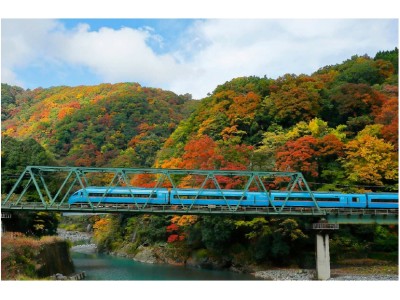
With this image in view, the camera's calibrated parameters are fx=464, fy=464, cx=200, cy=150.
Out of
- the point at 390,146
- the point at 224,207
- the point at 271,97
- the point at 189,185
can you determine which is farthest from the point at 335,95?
the point at 224,207

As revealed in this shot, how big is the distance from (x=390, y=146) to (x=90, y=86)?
248ft

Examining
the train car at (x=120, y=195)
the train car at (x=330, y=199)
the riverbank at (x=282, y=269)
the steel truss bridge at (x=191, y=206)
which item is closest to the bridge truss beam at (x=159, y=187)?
the steel truss bridge at (x=191, y=206)

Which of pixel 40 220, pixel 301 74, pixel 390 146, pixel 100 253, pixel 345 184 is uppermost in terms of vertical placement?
pixel 301 74

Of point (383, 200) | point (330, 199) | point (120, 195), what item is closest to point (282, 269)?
point (330, 199)

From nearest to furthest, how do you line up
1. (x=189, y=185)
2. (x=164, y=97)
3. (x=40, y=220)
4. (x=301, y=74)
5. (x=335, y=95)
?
(x=40, y=220), (x=189, y=185), (x=335, y=95), (x=301, y=74), (x=164, y=97)

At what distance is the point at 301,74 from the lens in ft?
168

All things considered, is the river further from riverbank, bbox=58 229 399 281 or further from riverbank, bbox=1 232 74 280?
riverbank, bbox=1 232 74 280

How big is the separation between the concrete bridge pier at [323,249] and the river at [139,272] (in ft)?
14.9

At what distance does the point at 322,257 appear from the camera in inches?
1144

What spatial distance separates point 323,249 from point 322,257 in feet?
1.67

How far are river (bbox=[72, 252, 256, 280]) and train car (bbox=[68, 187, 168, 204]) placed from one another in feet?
16.4

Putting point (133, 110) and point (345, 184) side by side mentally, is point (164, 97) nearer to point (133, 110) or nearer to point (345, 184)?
point (133, 110)

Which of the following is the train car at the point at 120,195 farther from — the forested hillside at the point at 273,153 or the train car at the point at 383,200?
the train car at the point at 383,200

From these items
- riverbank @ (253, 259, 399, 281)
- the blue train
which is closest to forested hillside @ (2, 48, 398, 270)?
riverbank @ (253, 259, 399, 281)
